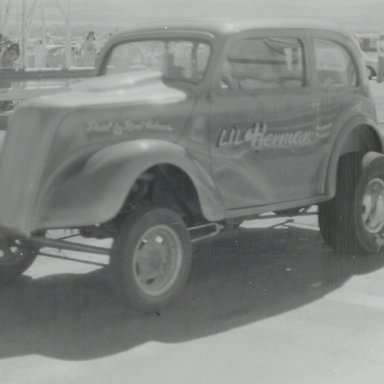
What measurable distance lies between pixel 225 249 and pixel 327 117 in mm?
1482

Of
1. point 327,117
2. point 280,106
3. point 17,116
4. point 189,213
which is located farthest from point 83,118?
point 327,117

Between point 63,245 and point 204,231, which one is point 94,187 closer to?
point 63,245

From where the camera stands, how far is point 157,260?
665cm

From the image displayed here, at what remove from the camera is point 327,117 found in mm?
7938

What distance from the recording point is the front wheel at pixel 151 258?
21.1ft

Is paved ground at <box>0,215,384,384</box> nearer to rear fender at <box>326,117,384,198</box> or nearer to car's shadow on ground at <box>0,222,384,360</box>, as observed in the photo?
car's shadow on ground at <box>0,222,384,360</box>

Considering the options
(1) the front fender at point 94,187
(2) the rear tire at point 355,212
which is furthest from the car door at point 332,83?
(1) the front fender at point 94,187

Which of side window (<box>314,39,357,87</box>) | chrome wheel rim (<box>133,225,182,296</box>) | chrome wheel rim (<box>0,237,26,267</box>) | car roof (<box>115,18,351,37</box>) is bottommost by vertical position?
chrome wheel rim (<box>0,237,26,267</box>)

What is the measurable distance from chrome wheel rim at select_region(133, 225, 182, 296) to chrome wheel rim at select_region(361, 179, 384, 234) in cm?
207

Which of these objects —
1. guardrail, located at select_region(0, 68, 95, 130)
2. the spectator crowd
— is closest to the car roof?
the spectator crowd

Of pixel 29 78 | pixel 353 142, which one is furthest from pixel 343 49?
pixel 29 78

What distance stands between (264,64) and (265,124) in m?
0.47

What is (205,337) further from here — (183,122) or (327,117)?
(327,117)

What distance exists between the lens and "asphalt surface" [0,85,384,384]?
5578 mm
